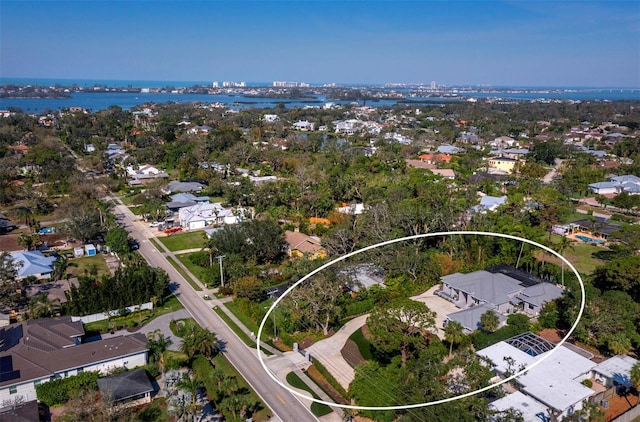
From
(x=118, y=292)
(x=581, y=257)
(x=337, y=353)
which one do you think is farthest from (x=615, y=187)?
(x=118, y=292)

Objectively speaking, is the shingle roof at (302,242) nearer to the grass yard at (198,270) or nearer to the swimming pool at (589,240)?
the grass yard at (198,270)

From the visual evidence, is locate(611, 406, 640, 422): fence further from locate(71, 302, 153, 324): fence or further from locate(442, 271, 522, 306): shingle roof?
locate(71, 302, 153, 324): fence

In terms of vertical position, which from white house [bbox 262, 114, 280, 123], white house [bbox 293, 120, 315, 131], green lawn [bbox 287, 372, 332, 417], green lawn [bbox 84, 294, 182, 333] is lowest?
green lawn [bbox 84, 294, 182, 333]

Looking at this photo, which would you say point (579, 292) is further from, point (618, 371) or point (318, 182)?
point (318, 182)

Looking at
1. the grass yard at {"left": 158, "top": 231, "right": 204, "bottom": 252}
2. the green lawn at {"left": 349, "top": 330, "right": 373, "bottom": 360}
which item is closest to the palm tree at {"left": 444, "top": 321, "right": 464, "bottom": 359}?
the green lawn at {"left": 349, "top": 330, "right": 373, "bottom": 360}

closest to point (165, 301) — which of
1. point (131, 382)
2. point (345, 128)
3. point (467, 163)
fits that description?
point (131, 382)

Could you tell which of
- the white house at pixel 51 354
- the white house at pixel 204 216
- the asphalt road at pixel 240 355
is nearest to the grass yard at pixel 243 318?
the asphalt road at pixel 240 355
